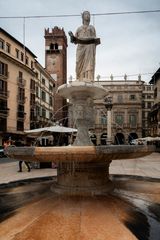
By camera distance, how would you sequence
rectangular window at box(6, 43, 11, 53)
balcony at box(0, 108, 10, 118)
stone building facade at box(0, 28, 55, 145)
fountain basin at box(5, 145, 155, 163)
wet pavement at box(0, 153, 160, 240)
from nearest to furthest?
wet pavement at box(0, 153, 160, 240)
fountain basin at box(5, 145, 155, 163)
balcony at box(0, 108, 10, 118)
stone building facade at box(0, 28, 55, 145)
rectangular window at box(6, 43, 11, 53)

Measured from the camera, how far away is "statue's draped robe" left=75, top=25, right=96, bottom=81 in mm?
9234

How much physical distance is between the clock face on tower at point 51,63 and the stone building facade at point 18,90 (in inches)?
541

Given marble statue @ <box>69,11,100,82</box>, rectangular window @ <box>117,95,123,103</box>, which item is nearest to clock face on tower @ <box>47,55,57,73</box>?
rectangular window @ <box>117,95,123,103</box>

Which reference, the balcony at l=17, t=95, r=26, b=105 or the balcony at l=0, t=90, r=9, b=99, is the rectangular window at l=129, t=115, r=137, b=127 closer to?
the balcony at l=17, t=95, r=26, b=105

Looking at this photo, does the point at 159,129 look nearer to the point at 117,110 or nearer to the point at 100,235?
the point at 117,110

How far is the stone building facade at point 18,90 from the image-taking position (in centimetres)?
3859

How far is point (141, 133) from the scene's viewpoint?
238 feet

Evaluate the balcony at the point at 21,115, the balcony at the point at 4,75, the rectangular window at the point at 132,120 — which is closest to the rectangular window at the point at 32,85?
the balcony at the point at 21,115

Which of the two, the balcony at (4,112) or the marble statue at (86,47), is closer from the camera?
the marble statue at (86,47)

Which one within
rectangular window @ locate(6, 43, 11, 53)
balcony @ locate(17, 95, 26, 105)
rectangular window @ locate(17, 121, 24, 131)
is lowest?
rectangular window @ locate(17, 121, 24, 131)

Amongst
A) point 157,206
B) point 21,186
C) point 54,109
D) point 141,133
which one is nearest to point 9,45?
point 54,109

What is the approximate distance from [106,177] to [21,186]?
2.30 meters

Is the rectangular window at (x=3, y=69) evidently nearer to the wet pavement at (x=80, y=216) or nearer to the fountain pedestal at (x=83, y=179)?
the wet pavement at (x=80, y=216)

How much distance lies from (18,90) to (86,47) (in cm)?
3476
